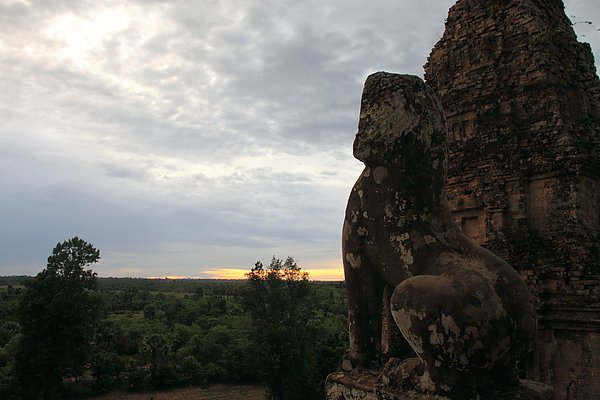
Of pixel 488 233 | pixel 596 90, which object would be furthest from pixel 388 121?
pixel 596 90

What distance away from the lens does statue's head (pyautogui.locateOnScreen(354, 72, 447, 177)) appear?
3664 millimetres

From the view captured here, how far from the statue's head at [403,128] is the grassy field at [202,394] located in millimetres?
26426

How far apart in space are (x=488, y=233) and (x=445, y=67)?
386 cm

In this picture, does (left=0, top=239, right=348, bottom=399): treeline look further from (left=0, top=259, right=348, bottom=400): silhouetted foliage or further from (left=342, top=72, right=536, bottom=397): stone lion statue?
(left=342, top=72, right=536, bottom=397): stone lion statue

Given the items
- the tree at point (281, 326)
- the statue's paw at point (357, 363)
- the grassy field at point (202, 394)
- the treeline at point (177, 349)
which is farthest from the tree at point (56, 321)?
the statue's paw at point (357, 363)

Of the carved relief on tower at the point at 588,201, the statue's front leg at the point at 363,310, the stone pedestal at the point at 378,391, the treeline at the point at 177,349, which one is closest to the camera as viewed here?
the stone pedestal at the point at 378,391

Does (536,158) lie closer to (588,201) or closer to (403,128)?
(588,201)

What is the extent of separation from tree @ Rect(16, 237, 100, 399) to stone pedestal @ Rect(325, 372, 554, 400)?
24.7 metres

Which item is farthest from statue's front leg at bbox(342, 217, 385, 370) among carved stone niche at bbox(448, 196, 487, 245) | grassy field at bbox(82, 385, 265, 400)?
grassy field at bbox(82, 385, 265, 400)

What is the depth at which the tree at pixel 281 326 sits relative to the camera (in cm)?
2520

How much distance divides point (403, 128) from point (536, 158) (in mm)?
6935

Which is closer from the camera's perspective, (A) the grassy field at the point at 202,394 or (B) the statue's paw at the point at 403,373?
(B) the statue's paw at the point at 403,373

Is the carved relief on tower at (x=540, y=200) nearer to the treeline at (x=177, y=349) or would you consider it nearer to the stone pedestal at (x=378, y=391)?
the stone pedestal at (x=378, y=391)

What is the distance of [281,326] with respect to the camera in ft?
91.1
